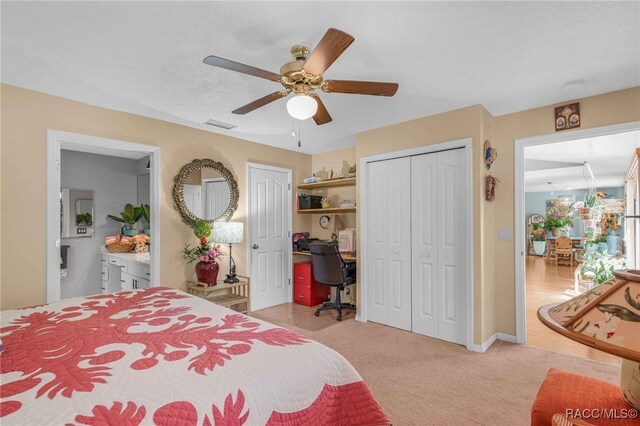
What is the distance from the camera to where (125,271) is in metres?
3.88

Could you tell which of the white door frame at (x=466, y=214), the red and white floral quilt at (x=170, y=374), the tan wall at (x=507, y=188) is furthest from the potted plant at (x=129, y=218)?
the tan wall at (x=507, y=188)

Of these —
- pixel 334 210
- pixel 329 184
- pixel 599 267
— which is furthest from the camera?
pixel 329 184

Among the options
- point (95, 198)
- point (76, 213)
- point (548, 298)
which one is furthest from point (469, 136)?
point (76, 213)

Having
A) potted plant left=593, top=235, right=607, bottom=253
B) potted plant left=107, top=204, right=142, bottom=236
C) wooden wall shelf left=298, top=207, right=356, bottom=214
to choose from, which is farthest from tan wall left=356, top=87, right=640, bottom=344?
potted plant left=593, top=235, right=607, bottom=253

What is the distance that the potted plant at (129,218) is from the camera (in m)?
4.53

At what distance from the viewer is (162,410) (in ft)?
2.99

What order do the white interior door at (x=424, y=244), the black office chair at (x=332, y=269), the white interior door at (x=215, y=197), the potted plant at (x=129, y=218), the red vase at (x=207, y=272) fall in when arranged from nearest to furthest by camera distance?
the white interior door at (x=424, y=244) → the red vase at (x=207, y=272) → the white interior door at (x=215, y=197) → the black office chair at (x=332, y=269) → the potted plant at (x=129, y=218)

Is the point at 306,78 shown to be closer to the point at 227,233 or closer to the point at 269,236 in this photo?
the point at 227,233

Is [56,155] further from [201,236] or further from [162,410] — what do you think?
[162,410]

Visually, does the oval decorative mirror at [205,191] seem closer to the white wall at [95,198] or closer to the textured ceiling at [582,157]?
the white wall at [95,198]

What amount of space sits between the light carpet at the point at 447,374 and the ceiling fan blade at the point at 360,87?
2.14m

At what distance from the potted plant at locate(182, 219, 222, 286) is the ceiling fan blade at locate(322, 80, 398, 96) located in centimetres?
234

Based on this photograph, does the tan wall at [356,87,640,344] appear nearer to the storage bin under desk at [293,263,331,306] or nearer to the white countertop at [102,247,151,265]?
the storage bin under desk at [293,263,331,306]

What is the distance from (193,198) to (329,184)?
1.94 m
